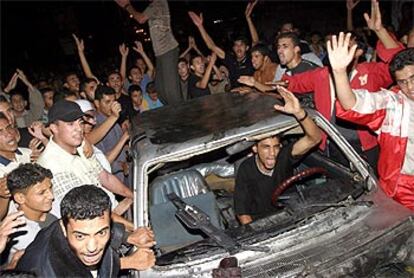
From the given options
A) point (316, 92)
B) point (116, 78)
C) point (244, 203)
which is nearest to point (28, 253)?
point (244, 203)

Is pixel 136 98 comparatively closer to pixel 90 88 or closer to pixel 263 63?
pixel 90 88

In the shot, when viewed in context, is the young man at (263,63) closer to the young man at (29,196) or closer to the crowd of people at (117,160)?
the crowd of people at (117,160)

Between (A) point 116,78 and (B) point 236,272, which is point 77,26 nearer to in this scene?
(A) point 116,78

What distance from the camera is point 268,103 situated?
154 inches

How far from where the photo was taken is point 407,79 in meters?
3.34

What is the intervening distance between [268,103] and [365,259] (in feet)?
4.84

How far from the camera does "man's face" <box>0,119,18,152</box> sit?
3.91m

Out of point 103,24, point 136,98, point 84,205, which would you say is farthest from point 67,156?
point 103,24

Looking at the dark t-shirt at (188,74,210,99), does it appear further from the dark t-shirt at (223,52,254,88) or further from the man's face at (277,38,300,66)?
the man's face at (277,38,300,66)

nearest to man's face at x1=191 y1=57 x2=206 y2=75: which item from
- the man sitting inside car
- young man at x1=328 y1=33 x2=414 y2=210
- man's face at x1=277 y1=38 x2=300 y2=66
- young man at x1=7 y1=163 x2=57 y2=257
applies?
man's face at x1=277 y1=38 x2=300 y2=66

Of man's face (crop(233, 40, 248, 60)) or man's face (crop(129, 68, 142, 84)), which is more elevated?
man's face (crop(233, 40, 248, 60))

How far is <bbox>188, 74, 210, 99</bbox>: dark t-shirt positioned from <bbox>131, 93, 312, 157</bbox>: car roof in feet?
8.38

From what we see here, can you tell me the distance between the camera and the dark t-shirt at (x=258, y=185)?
12.7 feet

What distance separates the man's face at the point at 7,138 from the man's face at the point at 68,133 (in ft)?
1.38
